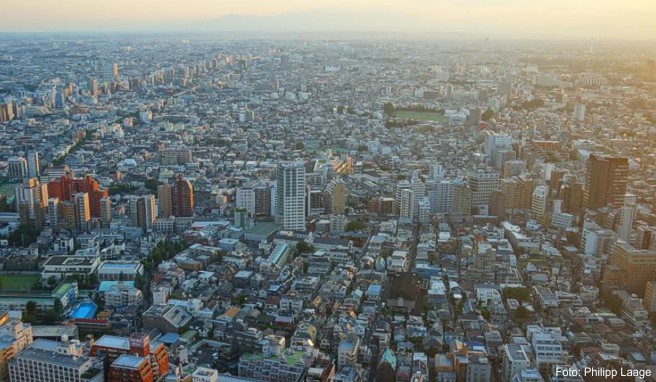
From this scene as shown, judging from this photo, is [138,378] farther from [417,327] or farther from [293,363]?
[417,327]

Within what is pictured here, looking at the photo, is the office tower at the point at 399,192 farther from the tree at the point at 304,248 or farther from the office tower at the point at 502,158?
the office tower at the point at 502,158

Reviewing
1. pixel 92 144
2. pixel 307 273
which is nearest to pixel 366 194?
pixel 307 273

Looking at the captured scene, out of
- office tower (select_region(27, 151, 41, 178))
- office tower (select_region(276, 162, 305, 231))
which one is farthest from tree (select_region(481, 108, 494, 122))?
office tower (select_region(27, 151, 41, 178))

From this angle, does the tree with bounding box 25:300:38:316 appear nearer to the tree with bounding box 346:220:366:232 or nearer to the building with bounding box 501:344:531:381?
the tree with bounding box 346:220:366:232

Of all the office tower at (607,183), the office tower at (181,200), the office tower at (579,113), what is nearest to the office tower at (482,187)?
the office tower at (607,183)

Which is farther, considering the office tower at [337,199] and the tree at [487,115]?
the tree at [487,115]

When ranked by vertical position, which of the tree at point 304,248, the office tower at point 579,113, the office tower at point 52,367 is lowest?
the tree at point 304,248

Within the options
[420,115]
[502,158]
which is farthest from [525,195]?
[420,115]
